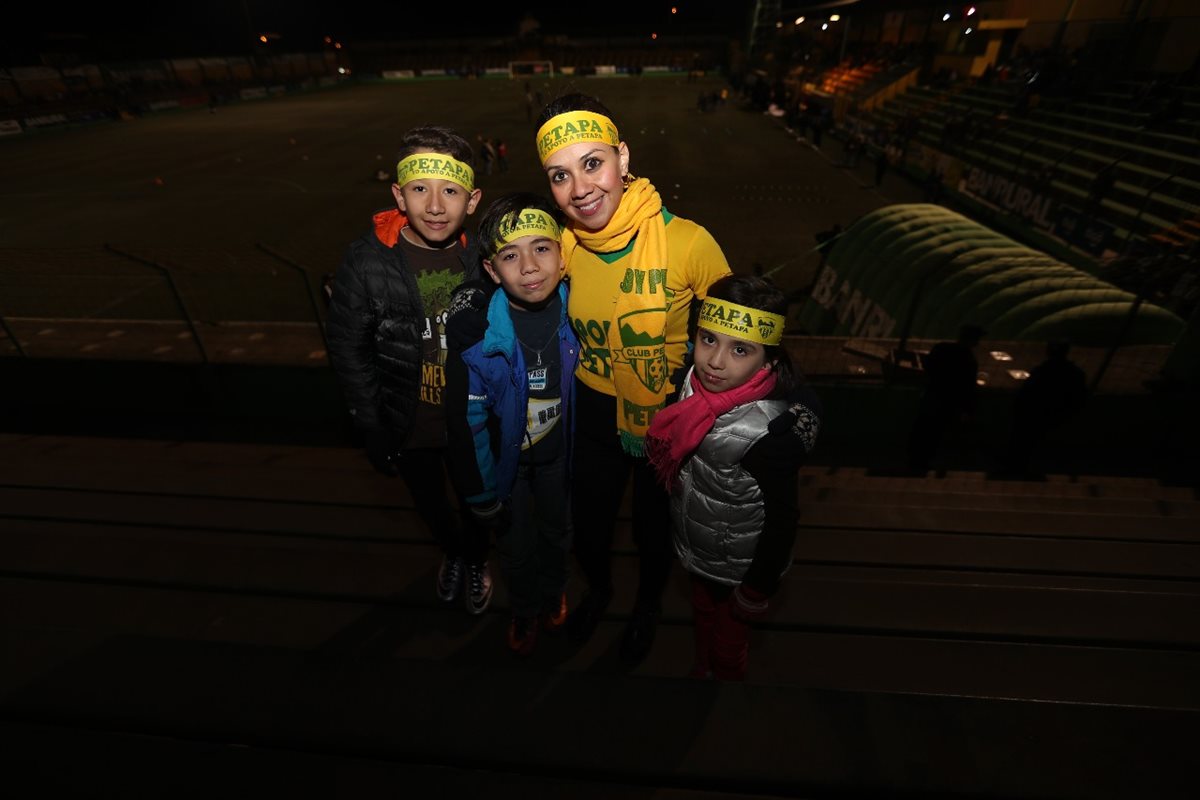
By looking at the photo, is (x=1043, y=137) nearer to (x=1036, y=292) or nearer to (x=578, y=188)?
(x=1036, y=292)

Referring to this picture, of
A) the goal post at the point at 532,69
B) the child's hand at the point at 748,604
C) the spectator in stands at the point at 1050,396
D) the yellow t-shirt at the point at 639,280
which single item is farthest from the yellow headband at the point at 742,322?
the goal post at the point at 532,69

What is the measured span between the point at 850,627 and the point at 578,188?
7.29ft

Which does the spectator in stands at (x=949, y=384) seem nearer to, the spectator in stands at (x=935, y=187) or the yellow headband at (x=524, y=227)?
the yellow headband at (x=524, y=227)

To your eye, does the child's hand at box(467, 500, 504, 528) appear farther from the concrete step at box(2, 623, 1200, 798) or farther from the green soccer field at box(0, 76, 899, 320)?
the green soccer field at box(0, 76, 899, 320)

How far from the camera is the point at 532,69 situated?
72.4 meters

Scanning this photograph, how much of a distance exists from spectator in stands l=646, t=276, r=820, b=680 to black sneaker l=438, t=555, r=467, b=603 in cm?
125

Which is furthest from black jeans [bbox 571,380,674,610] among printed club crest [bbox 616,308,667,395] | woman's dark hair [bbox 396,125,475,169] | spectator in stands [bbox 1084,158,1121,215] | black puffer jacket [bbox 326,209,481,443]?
spectator in stands [bbox 1084,158,1121,215]

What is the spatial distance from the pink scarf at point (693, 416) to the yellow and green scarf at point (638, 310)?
0.61ft

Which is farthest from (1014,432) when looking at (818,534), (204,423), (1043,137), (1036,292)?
(1043,137)

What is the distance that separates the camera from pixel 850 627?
8.07 feet

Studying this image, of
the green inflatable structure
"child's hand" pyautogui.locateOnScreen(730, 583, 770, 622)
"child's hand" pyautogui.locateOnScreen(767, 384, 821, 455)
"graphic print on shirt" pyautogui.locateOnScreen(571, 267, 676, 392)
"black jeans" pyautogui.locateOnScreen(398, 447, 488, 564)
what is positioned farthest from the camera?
the green inflatable structure

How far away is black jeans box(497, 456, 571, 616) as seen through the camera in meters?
2.49

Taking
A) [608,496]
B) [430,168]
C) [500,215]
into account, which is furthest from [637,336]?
[430,168]

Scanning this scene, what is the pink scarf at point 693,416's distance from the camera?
192 cm
